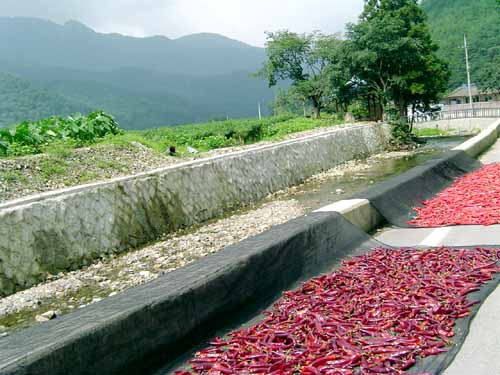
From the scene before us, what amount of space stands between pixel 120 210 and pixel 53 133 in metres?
5.97

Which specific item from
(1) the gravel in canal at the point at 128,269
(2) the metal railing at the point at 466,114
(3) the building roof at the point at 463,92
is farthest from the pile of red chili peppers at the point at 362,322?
(3) the building roof at the point at 463,92

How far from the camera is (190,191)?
8.98 metres

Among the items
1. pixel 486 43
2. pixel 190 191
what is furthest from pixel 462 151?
pixel 486 43

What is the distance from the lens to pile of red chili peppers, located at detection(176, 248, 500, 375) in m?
2.96

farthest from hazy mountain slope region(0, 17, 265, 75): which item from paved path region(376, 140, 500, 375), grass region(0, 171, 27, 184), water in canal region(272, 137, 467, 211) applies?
paved path region(376, 140, 500, 375)

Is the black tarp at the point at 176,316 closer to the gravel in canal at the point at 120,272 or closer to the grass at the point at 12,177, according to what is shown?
the gravel in canal at the point at 120,272

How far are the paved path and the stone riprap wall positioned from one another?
12.4 feet

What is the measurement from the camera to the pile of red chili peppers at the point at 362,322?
2.96 m

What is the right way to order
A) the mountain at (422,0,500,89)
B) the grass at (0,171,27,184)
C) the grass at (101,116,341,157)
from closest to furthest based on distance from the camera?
the grass at (0,171,27,184), the grass at (101,116,341,157), the mountain at (422,0,500,89)

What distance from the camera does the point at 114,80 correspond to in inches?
5487

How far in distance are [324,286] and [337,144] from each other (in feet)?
42.9

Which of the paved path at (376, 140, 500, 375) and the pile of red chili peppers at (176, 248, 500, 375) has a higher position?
the pile of red chili peppers at (176, 248, 500, 375)

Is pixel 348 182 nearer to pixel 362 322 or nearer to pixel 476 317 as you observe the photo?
pixel 476 317

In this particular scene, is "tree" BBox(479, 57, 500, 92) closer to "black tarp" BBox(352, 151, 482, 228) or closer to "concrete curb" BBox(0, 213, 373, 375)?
"black tarp" BBox(352, 151, 482, 228)
